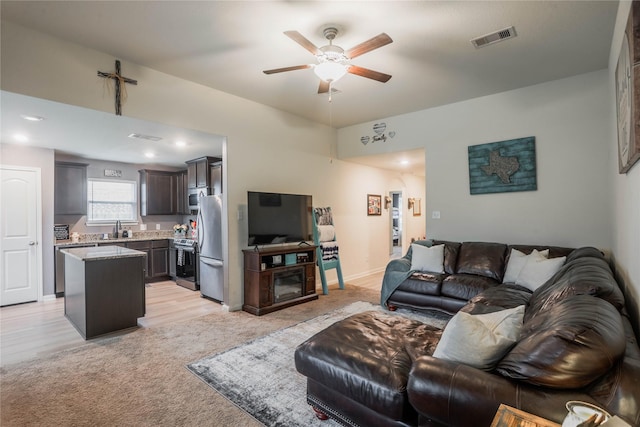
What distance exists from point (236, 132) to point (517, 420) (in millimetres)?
4262

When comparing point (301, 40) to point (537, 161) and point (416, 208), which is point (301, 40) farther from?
point (416, 208)

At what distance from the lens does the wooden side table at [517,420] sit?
100 centimetres

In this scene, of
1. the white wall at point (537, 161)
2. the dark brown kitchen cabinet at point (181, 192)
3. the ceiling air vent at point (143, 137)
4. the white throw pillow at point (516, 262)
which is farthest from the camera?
the dark brown kitchen cabinet at point (181, 192)

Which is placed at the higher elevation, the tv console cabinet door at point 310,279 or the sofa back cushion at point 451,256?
the sofa back cushion at point 451,256

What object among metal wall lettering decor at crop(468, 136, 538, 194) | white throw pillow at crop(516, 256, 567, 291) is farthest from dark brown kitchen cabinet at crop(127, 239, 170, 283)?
white throw pillow at crop(516, 256, 567, 291)

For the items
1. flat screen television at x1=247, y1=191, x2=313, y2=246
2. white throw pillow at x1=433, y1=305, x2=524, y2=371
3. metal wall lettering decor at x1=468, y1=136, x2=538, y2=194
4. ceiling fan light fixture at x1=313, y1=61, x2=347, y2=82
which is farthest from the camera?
flat screen television at x1=247, y1=191, x2=313, y2=246

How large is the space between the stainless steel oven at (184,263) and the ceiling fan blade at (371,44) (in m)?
4.27

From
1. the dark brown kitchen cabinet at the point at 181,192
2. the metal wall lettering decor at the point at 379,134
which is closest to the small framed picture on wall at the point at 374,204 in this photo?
the metal wall lettering decor at the point at 379,134

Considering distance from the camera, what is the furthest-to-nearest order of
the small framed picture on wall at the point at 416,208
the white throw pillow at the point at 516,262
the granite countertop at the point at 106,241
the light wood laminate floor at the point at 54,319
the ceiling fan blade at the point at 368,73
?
1. the small framed picture on wall at the point at 416,208
2. the granite countertop at the point at 106,241
3. the white throw pillow at the point at 516,262
4. the light wood laminate floor at the point at 54,319
5. the ceiling fan blade at the point at 368,73

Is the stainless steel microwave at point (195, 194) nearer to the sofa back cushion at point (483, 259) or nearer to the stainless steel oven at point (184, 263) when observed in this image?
the stainless steel oven at point (184, 263)

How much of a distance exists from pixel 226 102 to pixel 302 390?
362 centimetres

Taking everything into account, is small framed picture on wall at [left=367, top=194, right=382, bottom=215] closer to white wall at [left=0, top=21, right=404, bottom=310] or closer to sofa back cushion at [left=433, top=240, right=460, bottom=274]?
white wall at [left=0, top=21, right=404, bottom=310]

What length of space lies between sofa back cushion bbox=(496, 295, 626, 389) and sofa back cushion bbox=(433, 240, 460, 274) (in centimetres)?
282

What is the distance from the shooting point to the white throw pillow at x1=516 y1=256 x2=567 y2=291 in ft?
10.5
